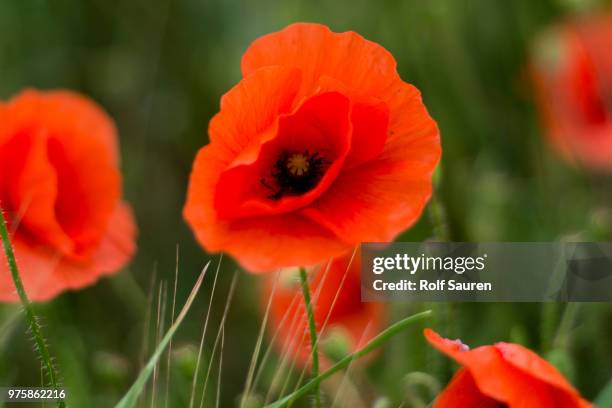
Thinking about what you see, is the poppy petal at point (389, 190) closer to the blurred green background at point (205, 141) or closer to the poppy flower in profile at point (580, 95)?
the blurred green background at point (205, 141)

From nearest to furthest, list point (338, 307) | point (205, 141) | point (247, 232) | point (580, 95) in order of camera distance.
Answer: point (247, 232) → point (338, 307) → point (580, 95) → point (205, 141)

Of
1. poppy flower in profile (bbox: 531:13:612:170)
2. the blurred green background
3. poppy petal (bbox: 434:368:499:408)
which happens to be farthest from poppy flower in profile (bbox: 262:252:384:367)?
poppy flower in profile (bbox: 531:13:612:170)

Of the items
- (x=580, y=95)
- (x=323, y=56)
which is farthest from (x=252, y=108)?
(x=580, y=95)

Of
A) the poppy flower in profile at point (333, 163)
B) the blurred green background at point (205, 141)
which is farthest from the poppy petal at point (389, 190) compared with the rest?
the blurred green background at point (205, 141)

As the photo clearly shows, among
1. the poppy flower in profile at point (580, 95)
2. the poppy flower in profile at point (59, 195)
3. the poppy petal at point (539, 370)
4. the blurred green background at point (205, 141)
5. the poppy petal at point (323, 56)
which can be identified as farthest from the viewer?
the poppy flower in profile at point (580, 95)

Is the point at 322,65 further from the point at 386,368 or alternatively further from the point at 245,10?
the point at 245,10

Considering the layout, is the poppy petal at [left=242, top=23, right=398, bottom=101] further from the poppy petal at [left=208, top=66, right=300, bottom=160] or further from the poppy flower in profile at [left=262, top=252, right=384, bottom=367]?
the poppy flower in profile at [left=262, top=252, right=384, bottom=367]

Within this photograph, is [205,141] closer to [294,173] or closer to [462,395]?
[294,173]
